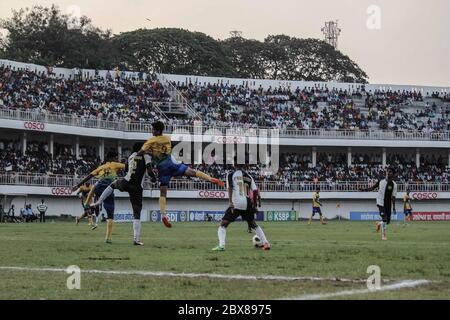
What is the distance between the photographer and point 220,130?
70.6m

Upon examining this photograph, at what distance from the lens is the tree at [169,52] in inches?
4173

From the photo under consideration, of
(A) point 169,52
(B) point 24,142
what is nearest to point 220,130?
(B) point 24,142

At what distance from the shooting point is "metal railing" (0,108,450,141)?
2476 inches

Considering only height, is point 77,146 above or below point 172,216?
above

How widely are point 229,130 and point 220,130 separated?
786 millimetres

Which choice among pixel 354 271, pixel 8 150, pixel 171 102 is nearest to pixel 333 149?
pixel 171 102

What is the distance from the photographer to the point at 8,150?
64.8 metres

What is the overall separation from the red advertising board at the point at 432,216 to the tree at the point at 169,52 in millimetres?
40635

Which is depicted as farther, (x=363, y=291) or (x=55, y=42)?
(x=55, y=42)

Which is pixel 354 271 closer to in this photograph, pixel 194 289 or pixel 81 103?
pixel 194 289

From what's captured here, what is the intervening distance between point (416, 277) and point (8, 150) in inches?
2222

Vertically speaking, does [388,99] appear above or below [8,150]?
above

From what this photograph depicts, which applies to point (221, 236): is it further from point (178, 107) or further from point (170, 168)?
point (178, 107)

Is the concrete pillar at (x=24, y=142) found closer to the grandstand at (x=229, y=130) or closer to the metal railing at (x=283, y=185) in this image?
the grandstand at (x=229, y=130)
